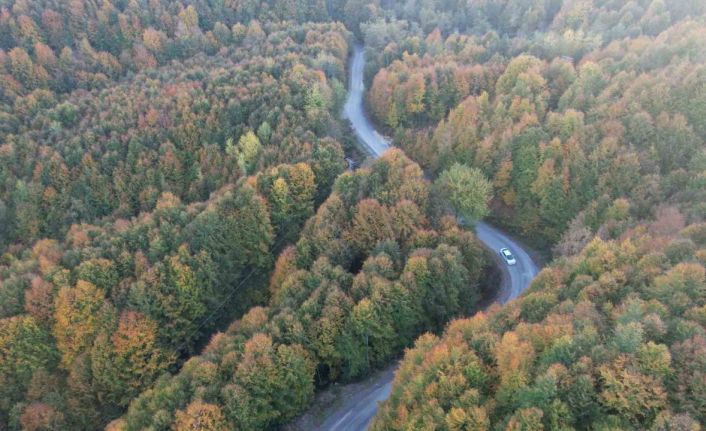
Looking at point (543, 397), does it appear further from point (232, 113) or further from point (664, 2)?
point (664, 2)

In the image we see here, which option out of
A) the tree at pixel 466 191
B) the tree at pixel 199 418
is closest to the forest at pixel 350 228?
the tree at pixel 199 418

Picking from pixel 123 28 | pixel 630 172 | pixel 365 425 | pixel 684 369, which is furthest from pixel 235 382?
pixel 123 28

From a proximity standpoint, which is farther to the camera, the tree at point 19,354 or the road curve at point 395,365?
the tree at point 19,354

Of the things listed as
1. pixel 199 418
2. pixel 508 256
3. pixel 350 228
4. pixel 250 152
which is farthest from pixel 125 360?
pixel 508 256

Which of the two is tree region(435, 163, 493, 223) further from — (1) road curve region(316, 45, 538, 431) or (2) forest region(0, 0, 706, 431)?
(1) road curve region(316, 45, 538, 431)

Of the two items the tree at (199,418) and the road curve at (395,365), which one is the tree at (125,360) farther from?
the road curve at (395,365)

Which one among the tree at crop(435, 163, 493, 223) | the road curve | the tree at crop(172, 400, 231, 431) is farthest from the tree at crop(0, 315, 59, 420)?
the tree at crop(435, 163, 493, 223)

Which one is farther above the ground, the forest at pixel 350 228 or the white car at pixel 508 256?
the forest at pixel 350 228
